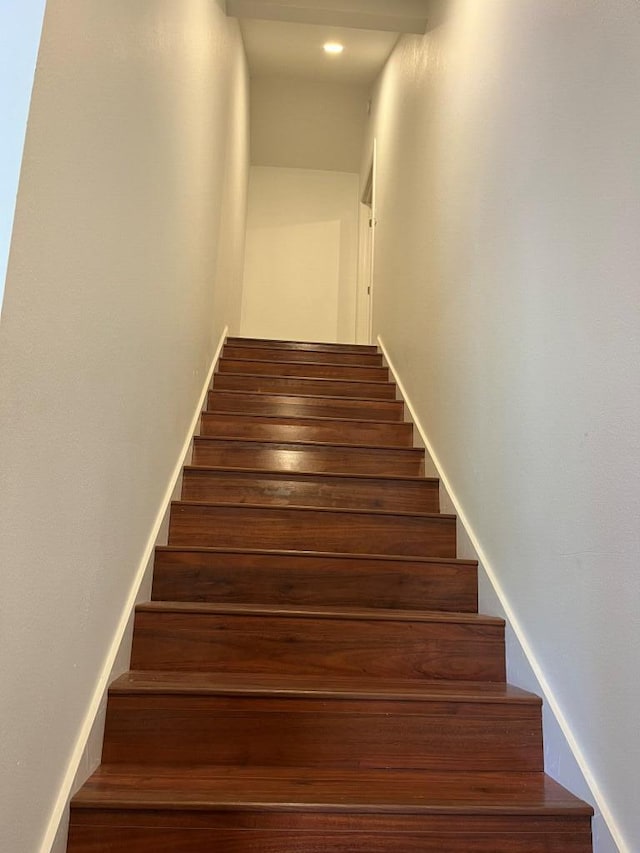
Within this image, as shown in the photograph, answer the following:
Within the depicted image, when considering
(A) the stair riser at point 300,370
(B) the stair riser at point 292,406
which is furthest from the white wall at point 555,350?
(A) the stair riser at point 300,370

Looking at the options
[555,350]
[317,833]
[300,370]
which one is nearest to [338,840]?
[317,833]

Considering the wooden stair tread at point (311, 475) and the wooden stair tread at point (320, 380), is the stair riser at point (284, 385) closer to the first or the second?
the wooden stair tread at point (320, 380)

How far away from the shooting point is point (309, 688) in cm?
150

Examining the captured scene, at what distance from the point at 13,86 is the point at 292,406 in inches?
93.8

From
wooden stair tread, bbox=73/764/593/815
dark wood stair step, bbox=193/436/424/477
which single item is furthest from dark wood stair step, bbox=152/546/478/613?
dark wood stair step, bbox=193/436/424/477

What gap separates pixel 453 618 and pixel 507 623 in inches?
5.8

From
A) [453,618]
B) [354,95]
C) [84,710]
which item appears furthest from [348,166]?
[84,710]

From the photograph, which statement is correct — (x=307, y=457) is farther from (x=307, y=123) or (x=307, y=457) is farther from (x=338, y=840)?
(x=307, y=123)

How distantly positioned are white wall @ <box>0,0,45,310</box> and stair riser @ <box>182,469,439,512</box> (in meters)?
1.67

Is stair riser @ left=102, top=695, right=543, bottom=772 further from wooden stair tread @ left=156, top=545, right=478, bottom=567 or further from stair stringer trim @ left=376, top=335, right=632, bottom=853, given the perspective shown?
wooden stair tread @ left=156, top=545, right=478, bottom=567

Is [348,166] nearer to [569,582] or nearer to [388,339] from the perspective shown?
[388,339]

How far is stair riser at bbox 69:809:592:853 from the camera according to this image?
3.91 ft

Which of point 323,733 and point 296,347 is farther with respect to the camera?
point 296,347

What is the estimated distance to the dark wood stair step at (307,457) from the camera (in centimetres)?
270
